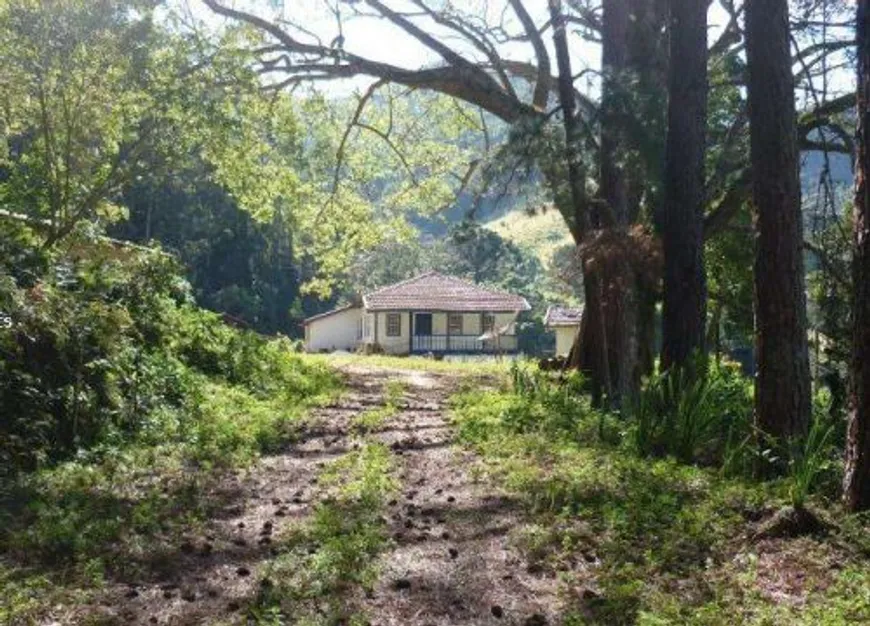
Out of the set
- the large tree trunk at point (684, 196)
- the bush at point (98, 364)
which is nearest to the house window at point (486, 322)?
the bush at point (98, 364)

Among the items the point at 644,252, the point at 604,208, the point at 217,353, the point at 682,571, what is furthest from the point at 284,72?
the point at 682,571

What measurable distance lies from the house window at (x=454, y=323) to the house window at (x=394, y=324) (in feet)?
10.1

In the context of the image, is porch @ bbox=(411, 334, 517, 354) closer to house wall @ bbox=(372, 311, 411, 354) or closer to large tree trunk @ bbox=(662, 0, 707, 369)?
house wall @ bbox=(372, 311, 411, 354)

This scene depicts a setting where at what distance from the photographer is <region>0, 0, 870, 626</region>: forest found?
5.27 metres

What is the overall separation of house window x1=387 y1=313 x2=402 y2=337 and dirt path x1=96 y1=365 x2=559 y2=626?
42938 mm

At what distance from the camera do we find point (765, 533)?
565cm

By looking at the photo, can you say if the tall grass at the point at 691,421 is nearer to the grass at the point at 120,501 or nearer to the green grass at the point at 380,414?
the green grass at the point at 380,414

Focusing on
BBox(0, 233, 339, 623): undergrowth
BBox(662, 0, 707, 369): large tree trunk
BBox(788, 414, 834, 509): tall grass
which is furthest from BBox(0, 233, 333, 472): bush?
BBox(788, 414, 834, 509): tall grass

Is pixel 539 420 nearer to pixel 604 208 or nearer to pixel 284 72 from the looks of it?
pixel 604 208

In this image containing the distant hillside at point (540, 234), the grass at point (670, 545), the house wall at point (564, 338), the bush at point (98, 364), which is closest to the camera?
the grass at point (670, 545)

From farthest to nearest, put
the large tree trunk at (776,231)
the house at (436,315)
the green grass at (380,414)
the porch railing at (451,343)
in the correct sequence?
the porch railing at (451,343) < the house at (436,315) < the green grass at (380,414) < the large tree trunk at (776,231)

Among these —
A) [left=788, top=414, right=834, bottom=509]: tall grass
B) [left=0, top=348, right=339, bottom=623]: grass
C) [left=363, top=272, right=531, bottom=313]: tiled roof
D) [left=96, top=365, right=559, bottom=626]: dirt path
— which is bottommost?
[left=96, top=365, right=559, bottom=626]: dirt path

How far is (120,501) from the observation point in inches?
269

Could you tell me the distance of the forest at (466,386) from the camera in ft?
17.3
